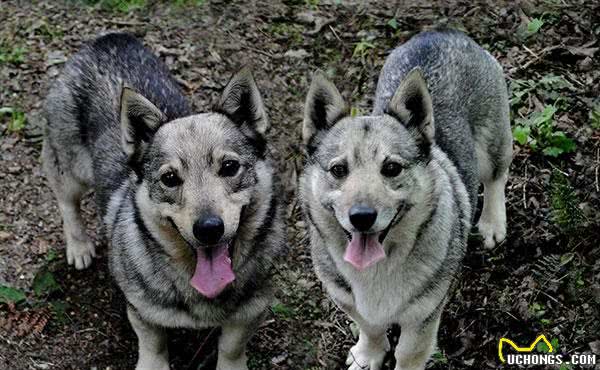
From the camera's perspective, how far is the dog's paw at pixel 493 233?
20.5 ft

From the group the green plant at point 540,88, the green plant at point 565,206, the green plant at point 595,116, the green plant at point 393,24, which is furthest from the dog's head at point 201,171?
the green plant at point 393,24

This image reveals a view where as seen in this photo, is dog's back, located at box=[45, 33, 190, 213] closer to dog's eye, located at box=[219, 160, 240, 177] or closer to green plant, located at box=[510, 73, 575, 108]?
dog's eye, located at box=[219, 160, 240, 177]

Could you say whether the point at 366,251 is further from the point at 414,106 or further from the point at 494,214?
the point at 494,214

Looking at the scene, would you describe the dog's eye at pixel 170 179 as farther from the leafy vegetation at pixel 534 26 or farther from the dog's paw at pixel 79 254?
the leafy vegetation at pixel 534 26

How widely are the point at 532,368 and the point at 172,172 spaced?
113 inches

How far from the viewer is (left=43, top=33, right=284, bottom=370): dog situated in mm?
4695

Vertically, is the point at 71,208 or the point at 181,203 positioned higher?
the point at 181,203

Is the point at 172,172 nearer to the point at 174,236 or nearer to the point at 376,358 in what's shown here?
the point at 174,236

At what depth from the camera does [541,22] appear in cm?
775

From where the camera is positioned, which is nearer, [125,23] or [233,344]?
[233,344]

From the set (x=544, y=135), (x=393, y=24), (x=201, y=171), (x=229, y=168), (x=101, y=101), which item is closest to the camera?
(x=201, y=171)

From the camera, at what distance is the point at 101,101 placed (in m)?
5.97

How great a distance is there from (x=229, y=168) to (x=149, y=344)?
4.91 feet

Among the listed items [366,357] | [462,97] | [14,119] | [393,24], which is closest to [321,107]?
[462,97]
